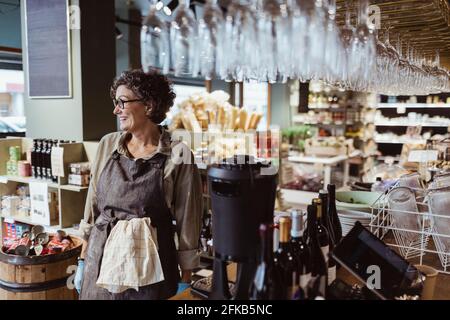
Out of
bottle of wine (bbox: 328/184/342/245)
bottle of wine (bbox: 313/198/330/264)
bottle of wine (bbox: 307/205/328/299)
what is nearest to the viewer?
bottle of wine (bbox: 307/205/328/299)

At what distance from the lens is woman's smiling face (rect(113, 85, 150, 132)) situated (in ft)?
6.29

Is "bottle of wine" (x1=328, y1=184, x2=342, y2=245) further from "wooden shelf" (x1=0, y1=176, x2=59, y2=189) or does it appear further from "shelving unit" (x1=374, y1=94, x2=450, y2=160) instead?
"shelving unit" (x1=374, y1=94, x2=450, y2=160)

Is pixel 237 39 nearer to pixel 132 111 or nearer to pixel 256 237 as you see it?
pixel 256 237

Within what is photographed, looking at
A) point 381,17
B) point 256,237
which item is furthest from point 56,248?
point 381,17

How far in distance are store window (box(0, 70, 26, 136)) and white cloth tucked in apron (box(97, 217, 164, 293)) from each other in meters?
4.58

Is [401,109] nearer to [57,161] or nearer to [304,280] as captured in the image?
[57,161]

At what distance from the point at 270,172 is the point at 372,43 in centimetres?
76

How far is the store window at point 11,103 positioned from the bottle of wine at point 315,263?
5269mm

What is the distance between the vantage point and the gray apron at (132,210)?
1.83m

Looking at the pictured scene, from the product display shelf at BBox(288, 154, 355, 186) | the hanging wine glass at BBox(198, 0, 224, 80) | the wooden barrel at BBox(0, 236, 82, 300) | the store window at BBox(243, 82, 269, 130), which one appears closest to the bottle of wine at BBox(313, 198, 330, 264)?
the hanging wine glass at BBox(198, 0, 224, 80)

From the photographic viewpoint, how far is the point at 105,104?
3.68m

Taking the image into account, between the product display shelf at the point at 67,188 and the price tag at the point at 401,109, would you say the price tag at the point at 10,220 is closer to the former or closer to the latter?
the product display shelf at the point at 67,188

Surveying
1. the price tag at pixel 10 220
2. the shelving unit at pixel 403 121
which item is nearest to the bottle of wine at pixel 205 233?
the price tag at pixel 10 220

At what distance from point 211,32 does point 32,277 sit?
1.82 meters
